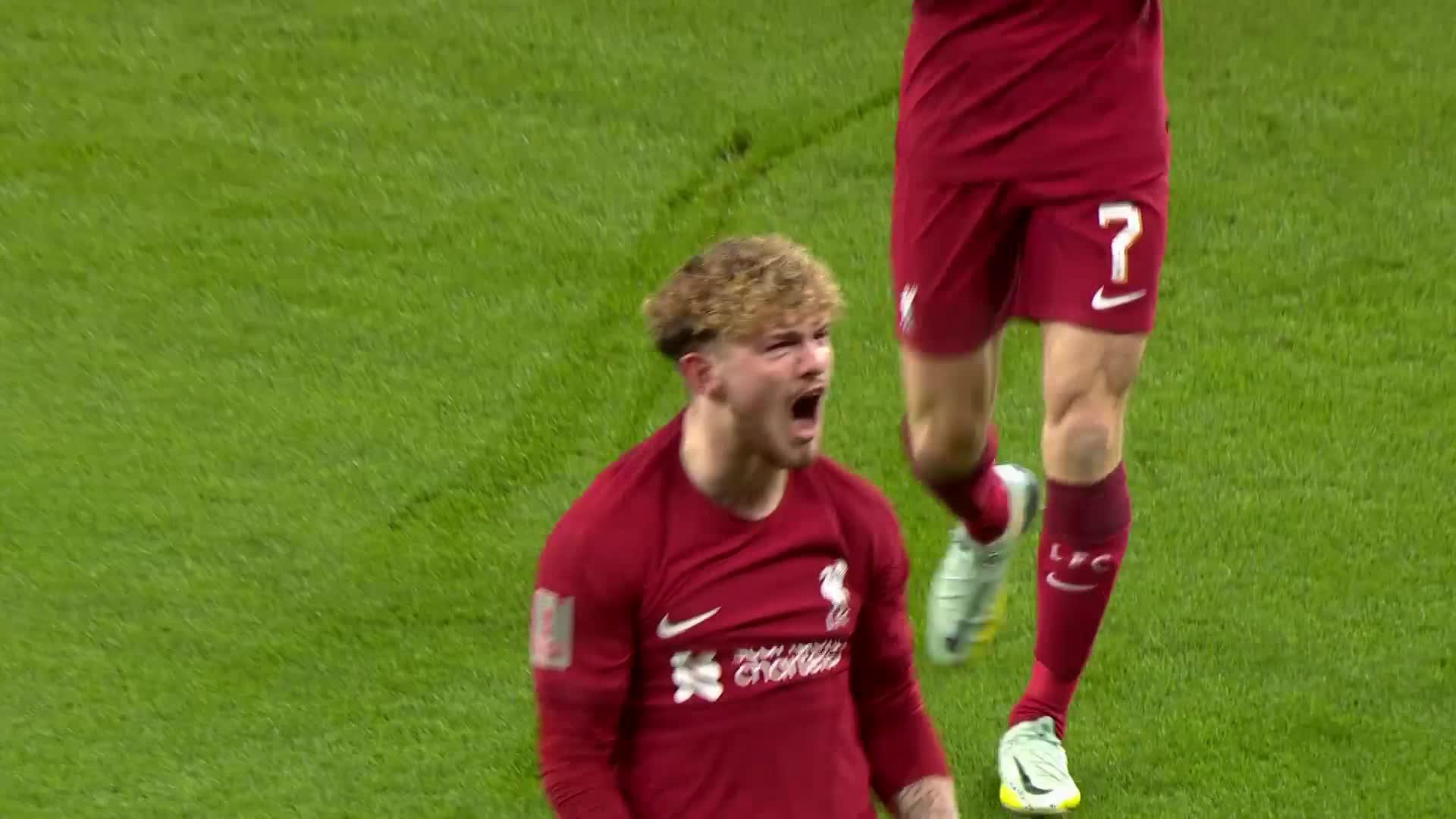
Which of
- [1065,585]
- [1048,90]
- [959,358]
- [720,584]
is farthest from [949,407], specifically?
[720,584]

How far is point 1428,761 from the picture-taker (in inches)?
143

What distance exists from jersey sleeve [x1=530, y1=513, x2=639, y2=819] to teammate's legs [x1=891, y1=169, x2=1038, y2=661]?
1.23 metres

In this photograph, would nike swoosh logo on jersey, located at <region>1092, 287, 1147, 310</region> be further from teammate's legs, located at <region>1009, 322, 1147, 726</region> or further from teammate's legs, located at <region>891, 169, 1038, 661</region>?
teammate's legs, located at <region>891, 169, 1038, 661</region>

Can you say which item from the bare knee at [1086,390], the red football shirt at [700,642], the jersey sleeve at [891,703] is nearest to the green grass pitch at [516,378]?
the bare knee at [1086,390]

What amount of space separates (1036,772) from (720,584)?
4.71 ft

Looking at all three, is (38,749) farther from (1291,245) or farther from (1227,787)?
(1291,245)

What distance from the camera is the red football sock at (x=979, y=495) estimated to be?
3514 millimetres

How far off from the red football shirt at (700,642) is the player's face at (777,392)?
0.09m

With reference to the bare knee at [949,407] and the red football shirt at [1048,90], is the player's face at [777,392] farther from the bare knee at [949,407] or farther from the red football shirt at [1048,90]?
the bare knee at [949,407]

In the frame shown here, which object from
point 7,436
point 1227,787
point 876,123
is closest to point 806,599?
point 1227,787

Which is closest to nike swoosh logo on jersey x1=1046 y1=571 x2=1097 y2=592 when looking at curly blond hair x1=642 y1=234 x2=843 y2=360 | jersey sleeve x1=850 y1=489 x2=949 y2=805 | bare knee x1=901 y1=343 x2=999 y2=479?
bare knee x1=901 y1=343 x2=999 y2=479

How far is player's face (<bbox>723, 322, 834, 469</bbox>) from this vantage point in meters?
2.20

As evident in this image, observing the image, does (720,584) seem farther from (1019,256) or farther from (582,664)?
(1019,256)

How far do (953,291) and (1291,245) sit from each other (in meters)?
2.61
